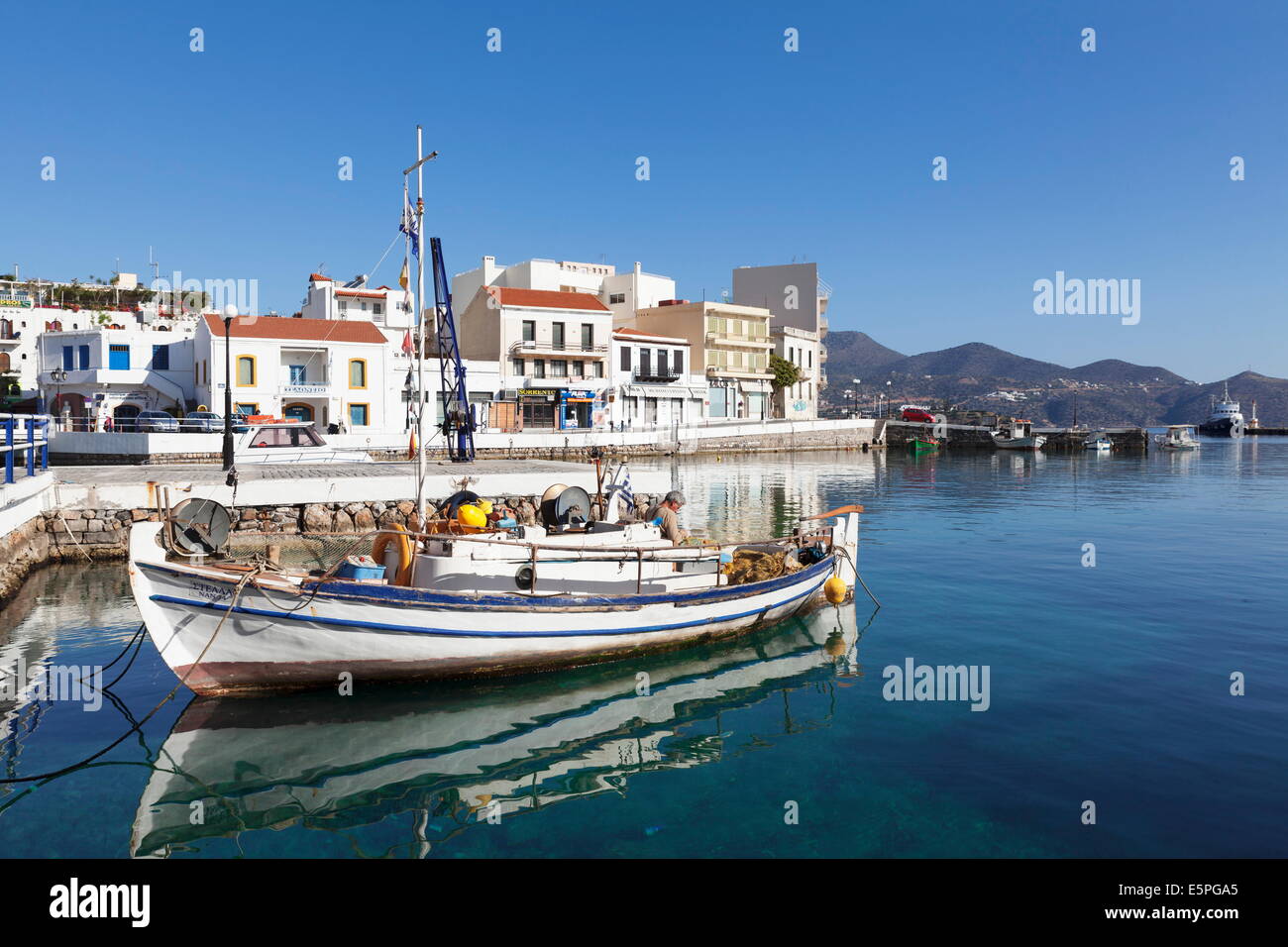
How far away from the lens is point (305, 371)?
4756cm

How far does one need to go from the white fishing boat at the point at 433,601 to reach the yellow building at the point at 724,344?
186 feet

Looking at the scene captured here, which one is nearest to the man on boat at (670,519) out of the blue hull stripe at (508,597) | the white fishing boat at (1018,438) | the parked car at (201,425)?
the blue hull stripe at (508,597)

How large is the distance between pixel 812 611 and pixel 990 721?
6117mm

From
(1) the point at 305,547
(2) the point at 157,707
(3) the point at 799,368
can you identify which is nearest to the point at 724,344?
(3) the point at 799,368

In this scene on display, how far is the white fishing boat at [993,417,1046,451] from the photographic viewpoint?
A: 8144 cm

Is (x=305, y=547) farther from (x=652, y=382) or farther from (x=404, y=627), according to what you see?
(x=652, y=382)

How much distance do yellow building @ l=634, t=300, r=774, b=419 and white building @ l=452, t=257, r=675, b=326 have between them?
267 centimetres

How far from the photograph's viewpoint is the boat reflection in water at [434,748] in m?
8.10

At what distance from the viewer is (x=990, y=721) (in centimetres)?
1037

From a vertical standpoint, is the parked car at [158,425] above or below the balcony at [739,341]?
below

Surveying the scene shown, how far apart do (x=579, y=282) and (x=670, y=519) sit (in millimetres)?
62498

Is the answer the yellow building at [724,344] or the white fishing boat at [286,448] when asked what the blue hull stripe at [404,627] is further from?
the yellow building at [724,344]
